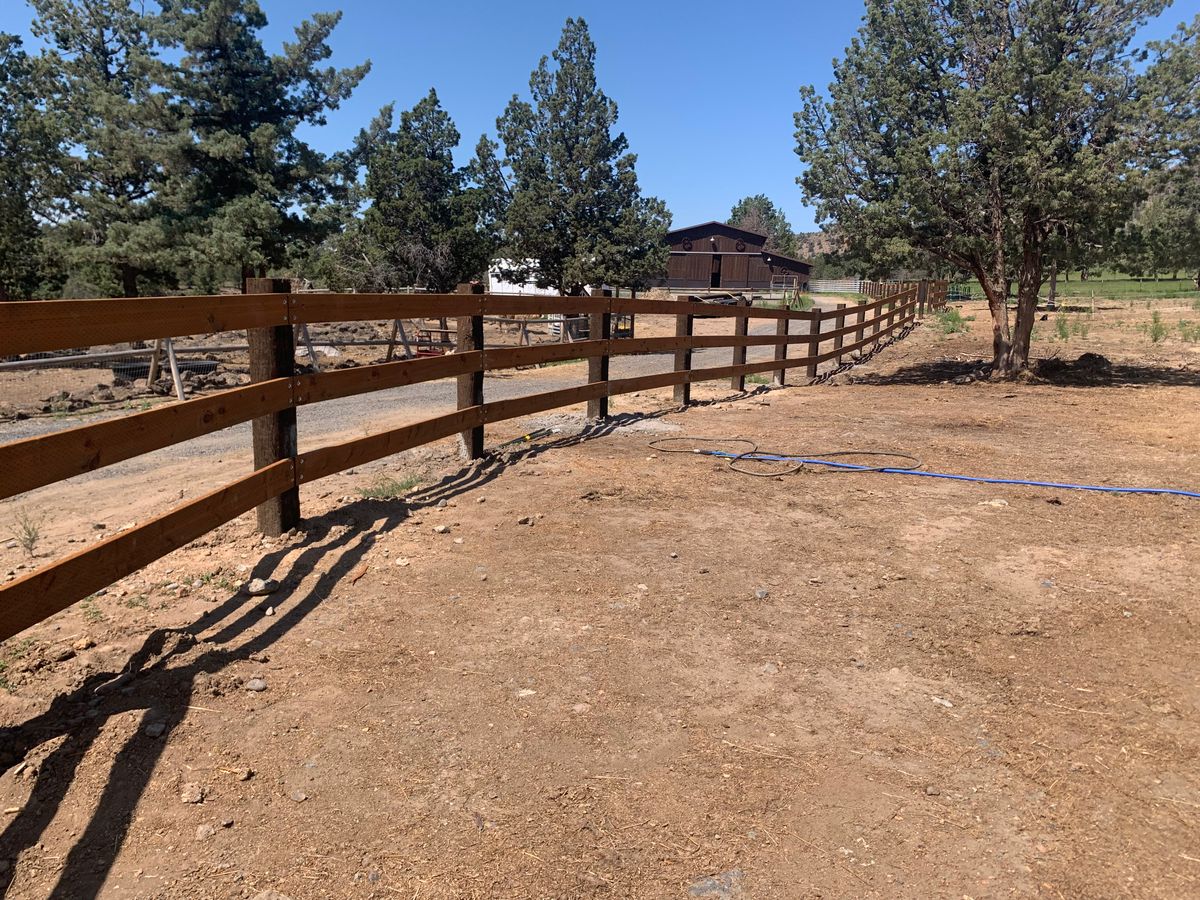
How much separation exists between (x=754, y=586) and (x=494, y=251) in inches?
1410

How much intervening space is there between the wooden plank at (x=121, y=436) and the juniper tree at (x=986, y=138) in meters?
11.4

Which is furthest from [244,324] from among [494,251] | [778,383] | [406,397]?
[494,251]

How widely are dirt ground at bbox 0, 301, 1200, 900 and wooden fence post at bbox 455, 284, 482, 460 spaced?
1.05 metres

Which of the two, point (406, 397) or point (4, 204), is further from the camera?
point (4, 204)

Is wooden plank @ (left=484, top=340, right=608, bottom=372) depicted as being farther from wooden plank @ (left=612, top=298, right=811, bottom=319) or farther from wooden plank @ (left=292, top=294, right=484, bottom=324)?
wooden plank @ (left=612, top=298, right=811, bottom=319)

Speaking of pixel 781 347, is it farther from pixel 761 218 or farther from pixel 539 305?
pixel 761 218

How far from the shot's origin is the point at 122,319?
309 cm

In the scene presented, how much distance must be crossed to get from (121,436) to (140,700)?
100 centimetres

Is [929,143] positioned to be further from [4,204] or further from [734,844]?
[4,204]

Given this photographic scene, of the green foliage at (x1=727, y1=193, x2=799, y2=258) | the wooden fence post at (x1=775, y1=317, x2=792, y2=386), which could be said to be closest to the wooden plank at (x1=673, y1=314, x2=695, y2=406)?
the wooden fence post at (x1=775, y1=317, x2=792, y2=386)

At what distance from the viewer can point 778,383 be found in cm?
1255

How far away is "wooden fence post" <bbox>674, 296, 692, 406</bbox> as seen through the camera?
927 centimetres

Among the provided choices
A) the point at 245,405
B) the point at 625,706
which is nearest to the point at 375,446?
the point at 245,405

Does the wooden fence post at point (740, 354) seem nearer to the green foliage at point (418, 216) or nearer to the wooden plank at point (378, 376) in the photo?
the wooden plank at point (378, 376)
